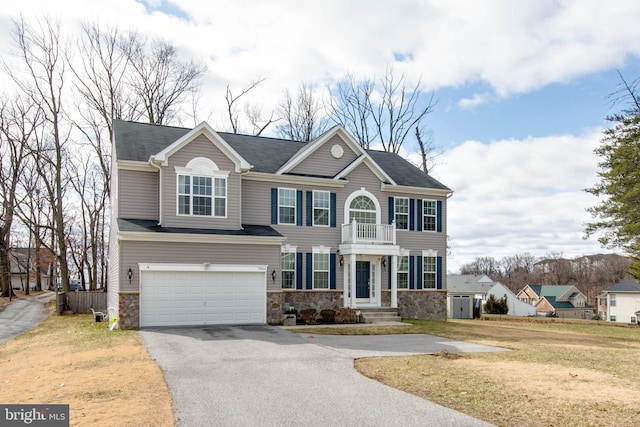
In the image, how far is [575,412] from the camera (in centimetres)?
810

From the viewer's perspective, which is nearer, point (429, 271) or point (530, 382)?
point (530, 382)

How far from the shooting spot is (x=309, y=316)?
2081cm

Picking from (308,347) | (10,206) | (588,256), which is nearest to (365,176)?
(308,347)

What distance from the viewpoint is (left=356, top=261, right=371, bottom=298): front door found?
23.9 m

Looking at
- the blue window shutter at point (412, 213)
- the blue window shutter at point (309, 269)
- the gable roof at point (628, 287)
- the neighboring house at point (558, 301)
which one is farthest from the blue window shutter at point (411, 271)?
the neighboring house at point (558, 301)

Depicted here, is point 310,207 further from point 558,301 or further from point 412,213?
point 558,301

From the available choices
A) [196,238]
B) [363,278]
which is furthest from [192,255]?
[363,278]

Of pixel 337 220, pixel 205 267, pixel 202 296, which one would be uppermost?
pixel 337 220

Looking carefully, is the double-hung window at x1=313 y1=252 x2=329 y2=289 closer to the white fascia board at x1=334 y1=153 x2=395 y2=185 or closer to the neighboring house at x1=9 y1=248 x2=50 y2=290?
the white fascia board at x1=334 y1=153 x2=395 y2=185

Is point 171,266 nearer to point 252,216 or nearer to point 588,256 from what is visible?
point 252,216

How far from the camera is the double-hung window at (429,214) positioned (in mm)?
25877

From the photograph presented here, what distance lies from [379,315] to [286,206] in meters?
6.00

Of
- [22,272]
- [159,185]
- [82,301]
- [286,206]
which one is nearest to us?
[159,185]

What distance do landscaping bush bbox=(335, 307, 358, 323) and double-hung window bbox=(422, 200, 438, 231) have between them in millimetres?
6470
